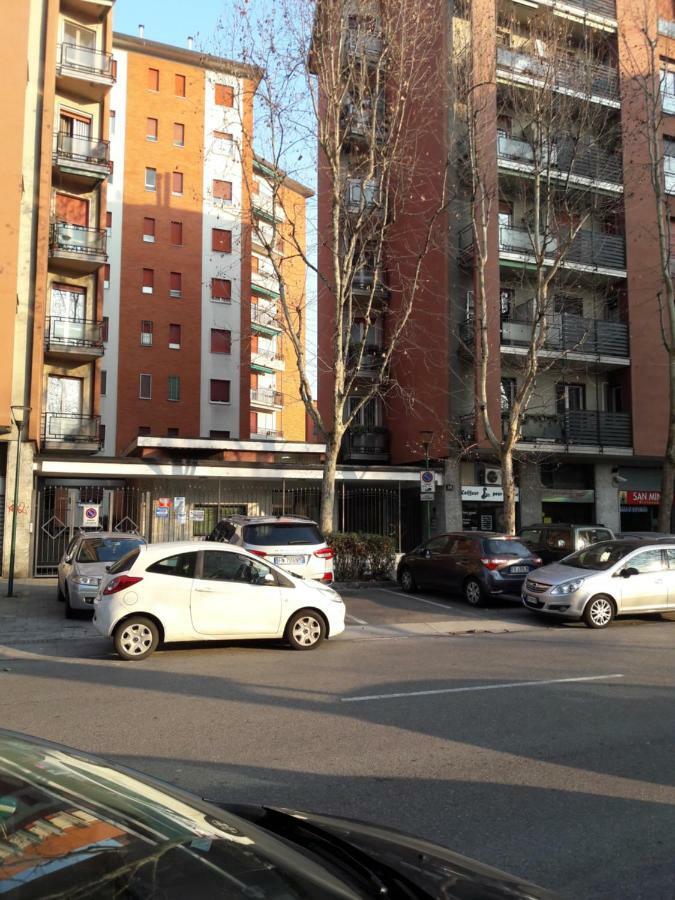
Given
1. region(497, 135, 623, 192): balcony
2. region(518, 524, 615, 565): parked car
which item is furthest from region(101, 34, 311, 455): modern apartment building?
region(518, 524, 615, 565): parked car

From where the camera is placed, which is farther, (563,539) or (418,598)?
(563,539)

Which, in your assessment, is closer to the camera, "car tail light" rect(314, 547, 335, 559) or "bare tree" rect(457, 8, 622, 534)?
"car tail light" rect(314, 547, 335, 559)

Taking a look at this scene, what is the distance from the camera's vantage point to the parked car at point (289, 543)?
13.5 meters

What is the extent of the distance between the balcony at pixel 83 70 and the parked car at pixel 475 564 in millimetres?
21519

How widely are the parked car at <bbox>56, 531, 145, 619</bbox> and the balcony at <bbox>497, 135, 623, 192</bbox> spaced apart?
743 inches

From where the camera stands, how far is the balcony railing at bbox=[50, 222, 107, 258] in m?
25.5

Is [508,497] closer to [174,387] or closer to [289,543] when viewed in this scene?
[289,543]

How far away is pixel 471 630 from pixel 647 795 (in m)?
8.30

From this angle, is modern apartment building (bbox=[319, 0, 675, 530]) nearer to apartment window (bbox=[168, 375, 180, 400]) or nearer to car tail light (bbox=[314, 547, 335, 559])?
car tail light (bbox=[314, 547, 335, 559])

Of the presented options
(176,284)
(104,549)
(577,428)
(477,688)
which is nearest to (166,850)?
(477,688)

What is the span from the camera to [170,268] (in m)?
39.9

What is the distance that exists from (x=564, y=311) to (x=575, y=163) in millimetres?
5310

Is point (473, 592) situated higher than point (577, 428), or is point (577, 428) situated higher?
point (577, 428)

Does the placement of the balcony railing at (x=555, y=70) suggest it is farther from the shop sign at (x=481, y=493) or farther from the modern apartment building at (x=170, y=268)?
the modern apartment building at (x=170, y=268)
